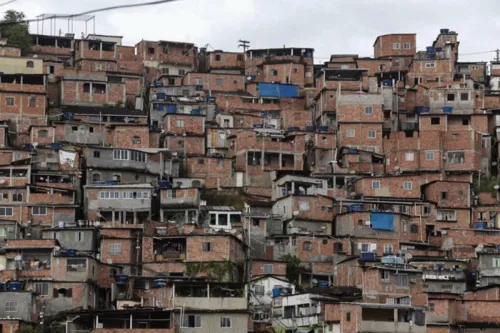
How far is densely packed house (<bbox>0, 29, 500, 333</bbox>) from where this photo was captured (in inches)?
2014

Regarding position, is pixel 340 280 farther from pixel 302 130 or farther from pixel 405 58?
pixel 405 58

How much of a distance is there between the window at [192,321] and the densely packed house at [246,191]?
0.05 metres

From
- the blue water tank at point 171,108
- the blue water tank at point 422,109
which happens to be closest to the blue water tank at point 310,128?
the blue water tank at point 422,109

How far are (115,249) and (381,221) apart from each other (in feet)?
42.6

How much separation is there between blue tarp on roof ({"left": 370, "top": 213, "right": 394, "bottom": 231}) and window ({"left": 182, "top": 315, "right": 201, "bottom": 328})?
16.8 metres

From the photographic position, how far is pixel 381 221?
61.8 m

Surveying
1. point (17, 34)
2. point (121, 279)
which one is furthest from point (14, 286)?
point (17, 34)

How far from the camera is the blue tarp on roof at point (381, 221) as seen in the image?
61.8 m

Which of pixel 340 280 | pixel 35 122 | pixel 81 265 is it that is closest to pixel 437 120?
pixel 340 280

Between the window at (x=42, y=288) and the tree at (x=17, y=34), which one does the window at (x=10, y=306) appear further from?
the tree at (x=17, y=34)

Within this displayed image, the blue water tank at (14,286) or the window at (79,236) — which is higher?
the window at (79,236)

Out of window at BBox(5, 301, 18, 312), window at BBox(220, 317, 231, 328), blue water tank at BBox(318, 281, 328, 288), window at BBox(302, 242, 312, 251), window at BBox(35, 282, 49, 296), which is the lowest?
window at BBox(220, 317, 231, 328)

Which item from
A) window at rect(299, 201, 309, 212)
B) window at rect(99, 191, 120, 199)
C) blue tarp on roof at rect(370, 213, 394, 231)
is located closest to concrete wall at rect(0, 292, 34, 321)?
window at rect(99, 191, 120, 199)

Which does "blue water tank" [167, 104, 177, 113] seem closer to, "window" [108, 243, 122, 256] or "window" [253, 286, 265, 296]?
"window" [108, 243, 122, 256]
